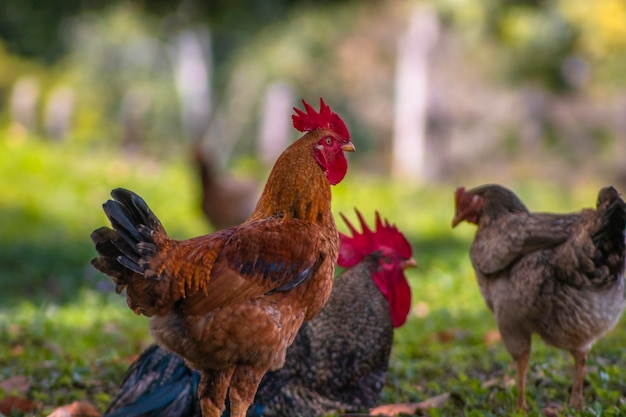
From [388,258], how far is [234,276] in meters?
1.47

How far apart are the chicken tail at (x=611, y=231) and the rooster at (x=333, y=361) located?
116 centimetres

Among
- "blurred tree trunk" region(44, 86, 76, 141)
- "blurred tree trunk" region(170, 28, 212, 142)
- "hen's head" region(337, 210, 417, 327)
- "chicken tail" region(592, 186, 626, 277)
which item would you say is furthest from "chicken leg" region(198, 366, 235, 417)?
"blurred tree trunk" region(44, 86, 76, 141)

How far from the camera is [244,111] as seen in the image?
32250 mm

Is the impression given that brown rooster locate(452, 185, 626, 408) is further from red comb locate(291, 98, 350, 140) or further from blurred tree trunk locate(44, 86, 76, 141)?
blurred tree trunk locate(44, 86, 76, 141)

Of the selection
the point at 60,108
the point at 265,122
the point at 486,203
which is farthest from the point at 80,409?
the point at 60,108

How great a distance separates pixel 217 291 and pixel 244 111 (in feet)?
95.7

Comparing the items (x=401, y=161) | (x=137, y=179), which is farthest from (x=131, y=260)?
(x=401, y=161)

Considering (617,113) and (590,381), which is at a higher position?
(617,113)

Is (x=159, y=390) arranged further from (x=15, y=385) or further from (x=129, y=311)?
(x=129, y=311)

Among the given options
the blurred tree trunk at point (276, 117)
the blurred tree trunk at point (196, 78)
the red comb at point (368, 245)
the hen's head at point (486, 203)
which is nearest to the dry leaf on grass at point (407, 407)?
the red comb at point (368, 245)

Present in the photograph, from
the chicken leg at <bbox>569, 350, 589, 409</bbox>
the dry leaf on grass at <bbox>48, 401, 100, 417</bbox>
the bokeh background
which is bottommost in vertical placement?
the dry leaf on grass at <bbox>48, 401, 100, 417</bbox>

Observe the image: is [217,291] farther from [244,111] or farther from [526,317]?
[244,111]

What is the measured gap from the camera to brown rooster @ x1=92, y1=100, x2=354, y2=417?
338 cm

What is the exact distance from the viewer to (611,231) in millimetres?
3934
